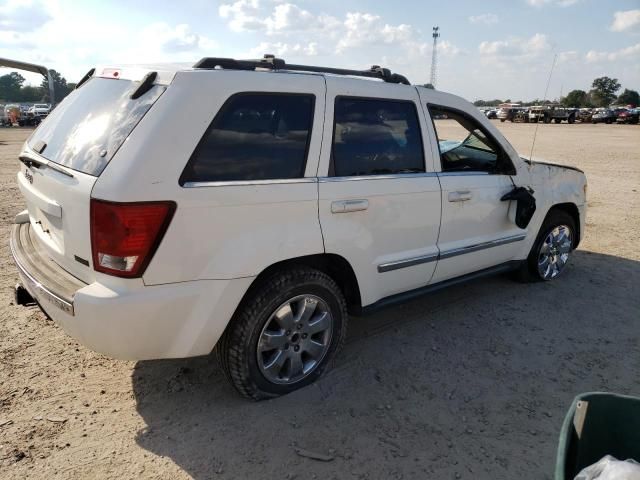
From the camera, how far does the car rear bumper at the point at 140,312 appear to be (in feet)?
7.67

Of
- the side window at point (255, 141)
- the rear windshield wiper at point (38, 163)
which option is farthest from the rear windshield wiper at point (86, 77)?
the side window at point (255, 141)

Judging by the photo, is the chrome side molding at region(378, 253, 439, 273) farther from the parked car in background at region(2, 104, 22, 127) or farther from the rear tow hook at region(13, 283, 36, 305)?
the parked car in background at region(2, 104, 22, 127)

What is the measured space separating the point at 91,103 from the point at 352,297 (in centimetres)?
203

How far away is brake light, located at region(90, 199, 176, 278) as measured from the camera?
2.27 m

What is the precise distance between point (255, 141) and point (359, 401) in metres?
1.68

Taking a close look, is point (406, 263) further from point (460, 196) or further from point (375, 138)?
point (375, 138)

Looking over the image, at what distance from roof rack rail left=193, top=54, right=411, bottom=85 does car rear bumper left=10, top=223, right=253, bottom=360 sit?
48.0 inches

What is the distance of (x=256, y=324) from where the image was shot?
8.95 ft

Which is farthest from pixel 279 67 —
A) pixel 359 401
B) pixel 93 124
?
pixel 359 401

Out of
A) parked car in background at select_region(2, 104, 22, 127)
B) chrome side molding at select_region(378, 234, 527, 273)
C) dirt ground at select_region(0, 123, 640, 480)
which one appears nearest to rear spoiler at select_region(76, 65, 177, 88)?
chrome side molding at select_region(378, 234, 527, 273)

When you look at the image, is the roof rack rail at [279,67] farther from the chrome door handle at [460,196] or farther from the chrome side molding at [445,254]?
the chrome side molding at [445,254]

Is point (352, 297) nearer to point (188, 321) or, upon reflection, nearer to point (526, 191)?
point (188, 321)

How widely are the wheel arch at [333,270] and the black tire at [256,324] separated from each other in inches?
1.3

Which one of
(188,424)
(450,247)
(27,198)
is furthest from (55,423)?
(450,247)
